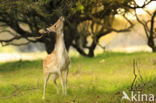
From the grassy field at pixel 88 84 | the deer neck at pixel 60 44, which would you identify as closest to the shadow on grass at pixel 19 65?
the grassy field at pixel 88 84

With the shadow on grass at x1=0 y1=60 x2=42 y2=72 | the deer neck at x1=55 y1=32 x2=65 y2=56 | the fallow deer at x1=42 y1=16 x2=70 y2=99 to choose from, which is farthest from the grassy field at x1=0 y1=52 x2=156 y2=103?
the deer neck at x1=55 y1=32 x2=65 y2=56

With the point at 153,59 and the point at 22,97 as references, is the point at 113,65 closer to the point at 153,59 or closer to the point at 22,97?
the point at 153,59

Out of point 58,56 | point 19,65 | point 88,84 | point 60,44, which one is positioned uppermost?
point 60,44

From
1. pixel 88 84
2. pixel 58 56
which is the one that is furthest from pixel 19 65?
pixel 58 56

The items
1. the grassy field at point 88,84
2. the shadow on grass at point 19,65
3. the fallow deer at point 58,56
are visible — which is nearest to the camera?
the fallow deer at point 58,56

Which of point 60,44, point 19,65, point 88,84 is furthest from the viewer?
point 19,65

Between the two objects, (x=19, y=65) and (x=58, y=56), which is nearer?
(x=58, y=56)

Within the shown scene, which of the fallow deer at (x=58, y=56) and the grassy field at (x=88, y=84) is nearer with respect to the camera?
the fallow deer at (x=58, y=56)

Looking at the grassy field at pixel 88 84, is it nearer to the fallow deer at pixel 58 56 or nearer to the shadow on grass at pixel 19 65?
the shadow on grass at pixel 19 65

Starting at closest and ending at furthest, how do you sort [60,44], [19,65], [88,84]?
[60,44] < [88,84] < [19,65]

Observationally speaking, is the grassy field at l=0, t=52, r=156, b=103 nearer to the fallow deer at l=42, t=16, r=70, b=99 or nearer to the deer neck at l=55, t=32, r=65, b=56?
the fallow deer at l=42, t=16, r=70, b=99

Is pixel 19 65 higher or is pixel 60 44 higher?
pixel 60 44

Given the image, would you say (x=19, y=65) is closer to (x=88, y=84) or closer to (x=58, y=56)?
(x=88, y=84)

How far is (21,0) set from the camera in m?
13.8
